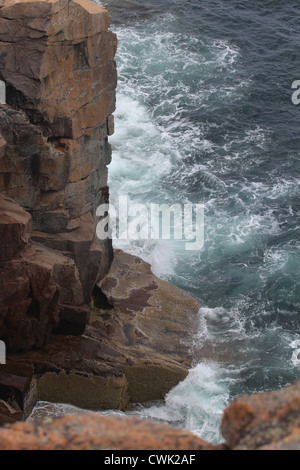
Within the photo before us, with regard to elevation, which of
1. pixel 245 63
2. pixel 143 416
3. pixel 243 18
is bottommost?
pixel 143 416

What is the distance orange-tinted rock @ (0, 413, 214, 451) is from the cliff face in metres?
12.5

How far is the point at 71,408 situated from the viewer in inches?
870

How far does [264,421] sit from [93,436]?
2.02m

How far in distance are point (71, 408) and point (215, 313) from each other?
28.9ft

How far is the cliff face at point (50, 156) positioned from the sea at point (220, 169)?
3671mm

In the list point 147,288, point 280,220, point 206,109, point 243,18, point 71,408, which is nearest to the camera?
point 71,408

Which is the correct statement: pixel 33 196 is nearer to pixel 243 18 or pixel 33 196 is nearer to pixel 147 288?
pixel 147 288

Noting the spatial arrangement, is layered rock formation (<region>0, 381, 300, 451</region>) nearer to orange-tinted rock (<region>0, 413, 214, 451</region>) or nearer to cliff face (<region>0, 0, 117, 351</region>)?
orange-tinted rock (<region>0, 413, 214, 451</region>)

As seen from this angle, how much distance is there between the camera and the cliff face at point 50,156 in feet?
66.5

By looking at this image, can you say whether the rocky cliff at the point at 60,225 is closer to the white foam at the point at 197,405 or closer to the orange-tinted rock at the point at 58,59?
the orange-tinted rock at the point at 58,59

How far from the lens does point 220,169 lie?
38656 mm
